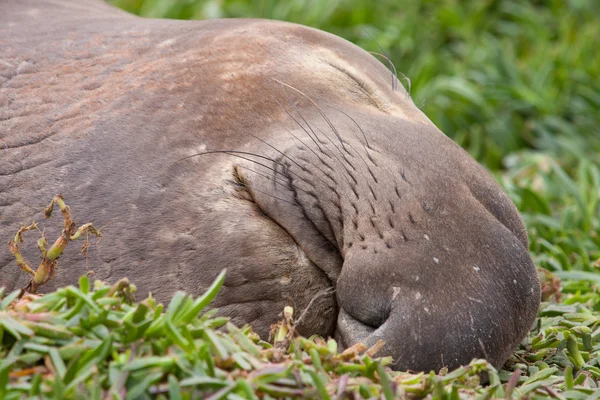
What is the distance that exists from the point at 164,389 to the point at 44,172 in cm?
111

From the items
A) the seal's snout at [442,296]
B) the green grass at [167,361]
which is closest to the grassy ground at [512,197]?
the green grass at [167,361]

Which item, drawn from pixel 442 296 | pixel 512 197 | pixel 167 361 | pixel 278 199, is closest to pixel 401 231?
pixel 442 296

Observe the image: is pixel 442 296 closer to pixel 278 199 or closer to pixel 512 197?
pixel 278 199

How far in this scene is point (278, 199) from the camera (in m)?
2.64

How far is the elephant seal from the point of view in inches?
97.3

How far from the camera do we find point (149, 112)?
2.88 metres

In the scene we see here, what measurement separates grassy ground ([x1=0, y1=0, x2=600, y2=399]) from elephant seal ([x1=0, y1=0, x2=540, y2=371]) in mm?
256

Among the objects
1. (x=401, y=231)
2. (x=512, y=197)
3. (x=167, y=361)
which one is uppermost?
(x=401, y=231)

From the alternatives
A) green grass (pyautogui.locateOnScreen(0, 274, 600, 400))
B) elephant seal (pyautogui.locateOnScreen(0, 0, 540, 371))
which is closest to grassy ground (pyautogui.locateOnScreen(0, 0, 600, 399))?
green grass (pyautogui.locateOnScreen(0, 274, 600, 400))

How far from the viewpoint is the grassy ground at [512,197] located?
6.50 feet

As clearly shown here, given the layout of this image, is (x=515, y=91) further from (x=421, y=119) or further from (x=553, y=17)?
(x=421, y=119)

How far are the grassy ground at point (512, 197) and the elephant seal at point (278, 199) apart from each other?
10.1 inches

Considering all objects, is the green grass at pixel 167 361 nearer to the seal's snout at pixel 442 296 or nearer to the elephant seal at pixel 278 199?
the seal's snout at pixel 442 296

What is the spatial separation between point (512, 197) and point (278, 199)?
280 cm
